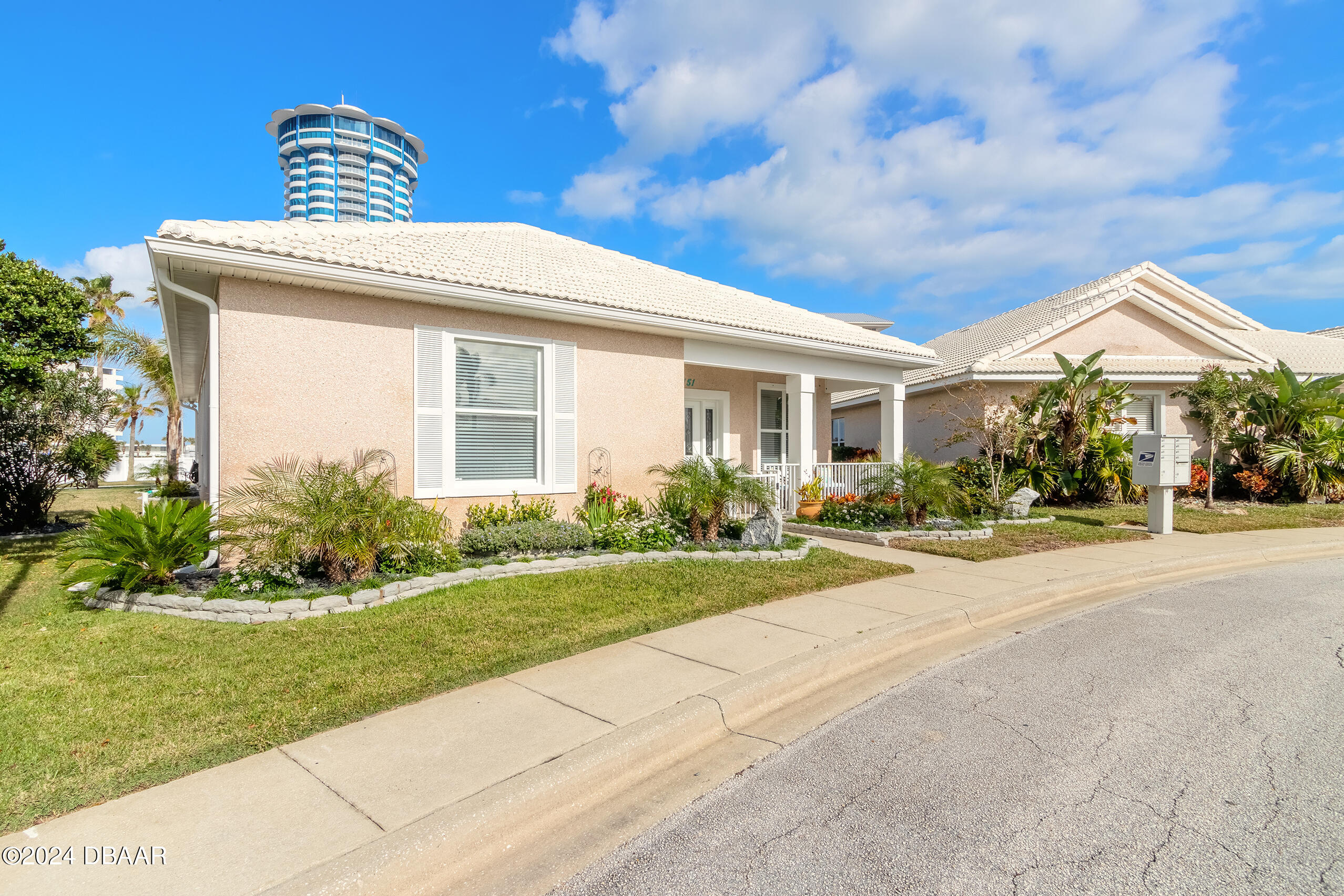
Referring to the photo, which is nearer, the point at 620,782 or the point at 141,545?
the point at 620,782

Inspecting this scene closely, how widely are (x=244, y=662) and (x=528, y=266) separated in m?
7.30

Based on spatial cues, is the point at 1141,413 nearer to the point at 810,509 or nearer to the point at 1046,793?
the point at 810,509

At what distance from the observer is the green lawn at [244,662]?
341cm

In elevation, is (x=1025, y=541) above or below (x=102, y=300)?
below

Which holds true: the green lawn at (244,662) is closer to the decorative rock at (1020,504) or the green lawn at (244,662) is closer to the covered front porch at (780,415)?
the covered front porch at (780,415)

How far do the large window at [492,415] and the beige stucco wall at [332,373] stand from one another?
142 mm

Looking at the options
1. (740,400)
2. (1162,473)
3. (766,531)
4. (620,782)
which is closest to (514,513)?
(766,531)

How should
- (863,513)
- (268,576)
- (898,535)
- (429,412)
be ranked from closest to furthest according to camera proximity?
1. (268,576)
2. (429,412)
3. (898,535)
4. (863,513)

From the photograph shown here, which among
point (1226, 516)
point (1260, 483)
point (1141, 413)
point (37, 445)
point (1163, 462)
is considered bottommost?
point (1226, 516)

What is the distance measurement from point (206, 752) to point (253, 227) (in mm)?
6804

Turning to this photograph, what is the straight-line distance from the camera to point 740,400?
1426 centimetres

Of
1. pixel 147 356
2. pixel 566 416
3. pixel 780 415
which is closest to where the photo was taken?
pixel 566 416

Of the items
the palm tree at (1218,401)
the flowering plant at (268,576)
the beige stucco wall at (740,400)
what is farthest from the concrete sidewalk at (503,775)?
the palm tree at (1218,401)

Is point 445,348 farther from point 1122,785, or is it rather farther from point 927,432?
point 927,432
